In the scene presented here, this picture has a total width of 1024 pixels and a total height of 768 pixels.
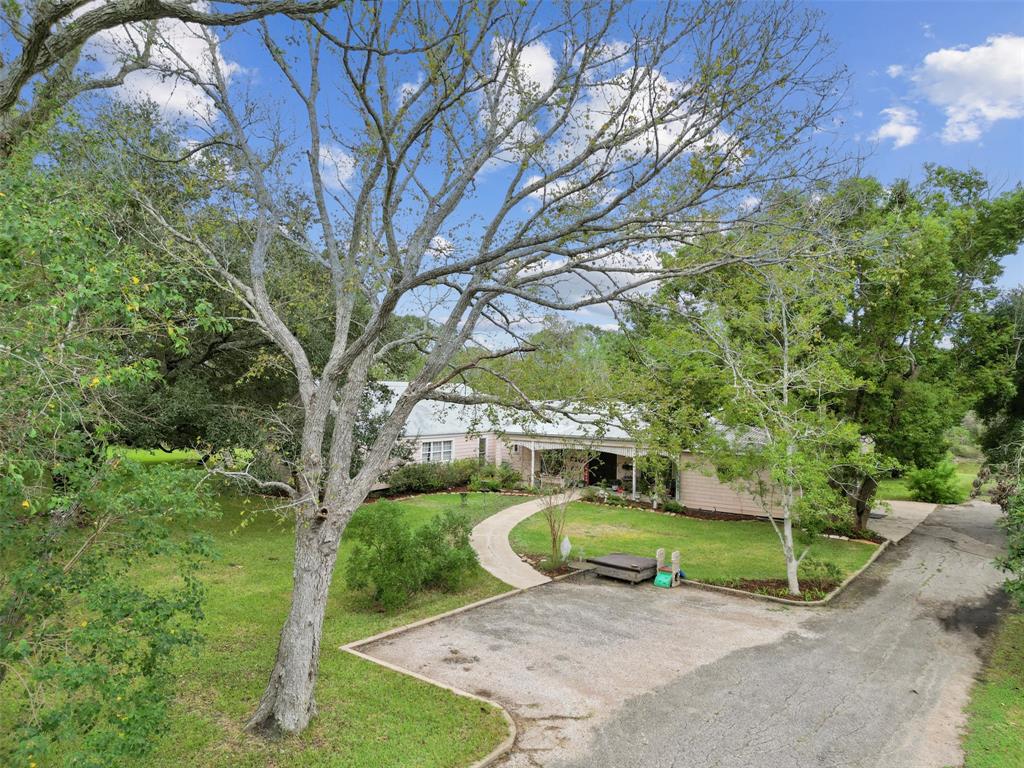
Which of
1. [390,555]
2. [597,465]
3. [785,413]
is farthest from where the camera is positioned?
[597,465]

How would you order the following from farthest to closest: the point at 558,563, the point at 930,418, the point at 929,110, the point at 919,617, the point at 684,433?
the point at 930,418
the point at 558,563
the point at 919,617
the point at 929,110
the point at 684,433

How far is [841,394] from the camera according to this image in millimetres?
17688

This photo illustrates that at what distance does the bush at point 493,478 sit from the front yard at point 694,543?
198 inches

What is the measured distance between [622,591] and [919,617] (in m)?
5.53

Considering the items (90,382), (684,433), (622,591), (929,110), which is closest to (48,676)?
(90,382)

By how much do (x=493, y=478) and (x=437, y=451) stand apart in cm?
301

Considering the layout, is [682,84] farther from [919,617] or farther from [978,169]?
[978,169]

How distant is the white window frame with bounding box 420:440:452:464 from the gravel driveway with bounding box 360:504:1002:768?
14.2 m

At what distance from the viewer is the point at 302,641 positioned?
21.1 ft

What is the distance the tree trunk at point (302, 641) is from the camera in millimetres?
6293

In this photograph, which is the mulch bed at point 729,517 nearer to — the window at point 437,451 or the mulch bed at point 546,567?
the window at point 437,451

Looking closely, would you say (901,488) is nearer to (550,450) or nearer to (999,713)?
(550,450)

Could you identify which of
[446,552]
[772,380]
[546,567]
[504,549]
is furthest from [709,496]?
[446,552]

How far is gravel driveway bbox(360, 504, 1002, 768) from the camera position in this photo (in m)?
6.30
